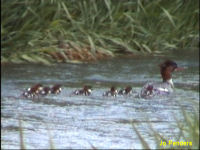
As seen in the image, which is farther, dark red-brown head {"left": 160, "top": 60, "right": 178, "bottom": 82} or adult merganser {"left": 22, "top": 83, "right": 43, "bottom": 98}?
dark red-brown head {"left": 160, "top": 60, "right": 178, "bottom": 82}

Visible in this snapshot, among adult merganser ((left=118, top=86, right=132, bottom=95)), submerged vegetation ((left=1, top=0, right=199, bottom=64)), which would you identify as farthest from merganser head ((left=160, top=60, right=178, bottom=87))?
submerged vegetation ((left=1, top=0, right=199, bottom=64))

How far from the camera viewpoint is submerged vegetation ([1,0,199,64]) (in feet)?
41.4

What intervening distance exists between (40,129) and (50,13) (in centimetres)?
574

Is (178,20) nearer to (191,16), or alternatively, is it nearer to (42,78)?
(191,16)

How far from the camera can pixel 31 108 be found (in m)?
8.91

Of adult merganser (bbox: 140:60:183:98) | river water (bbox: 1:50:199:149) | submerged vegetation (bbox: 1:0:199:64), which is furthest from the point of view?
submerged vegetation (bbox: 1:0:199:64)

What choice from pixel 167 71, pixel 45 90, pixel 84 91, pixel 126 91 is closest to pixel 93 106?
pixel 84 91

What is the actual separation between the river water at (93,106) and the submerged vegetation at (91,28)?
368 millimetres

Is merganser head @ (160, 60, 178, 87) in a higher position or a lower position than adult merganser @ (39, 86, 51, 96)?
higher

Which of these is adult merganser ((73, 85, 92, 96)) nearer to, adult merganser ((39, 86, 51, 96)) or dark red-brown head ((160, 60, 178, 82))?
adult merganser ((39, 86, 51, 96))

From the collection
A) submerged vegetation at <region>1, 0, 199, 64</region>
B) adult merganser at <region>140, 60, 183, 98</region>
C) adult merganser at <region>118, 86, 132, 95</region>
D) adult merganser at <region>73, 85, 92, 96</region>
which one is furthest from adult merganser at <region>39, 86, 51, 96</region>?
submerged vegetation at <region>1, 0, 199, 64</region>

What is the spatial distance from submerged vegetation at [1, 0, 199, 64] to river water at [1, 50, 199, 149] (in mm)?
368

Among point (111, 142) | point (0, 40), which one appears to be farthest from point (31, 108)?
point (0, 40)

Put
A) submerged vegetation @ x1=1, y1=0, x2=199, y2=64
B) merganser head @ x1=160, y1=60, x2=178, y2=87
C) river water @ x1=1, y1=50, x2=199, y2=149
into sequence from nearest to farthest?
river water @ x1=1, y1=50, x2=199, y2=149, merganser head @ x1=160, y1=60, x2=178, y2=87, submerged vegetation @ x1=1, y1=0, x2=199, y2=64
